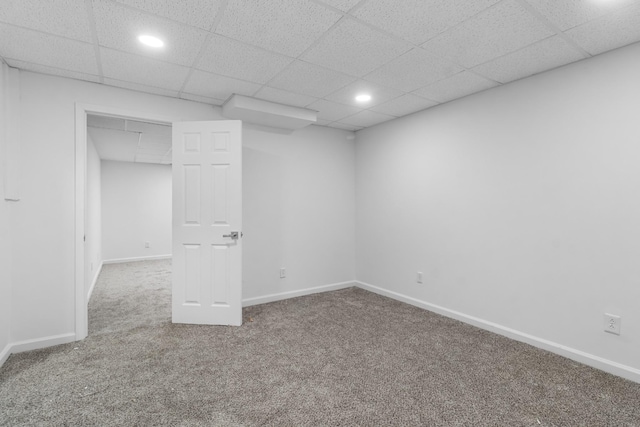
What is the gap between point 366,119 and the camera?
412cm

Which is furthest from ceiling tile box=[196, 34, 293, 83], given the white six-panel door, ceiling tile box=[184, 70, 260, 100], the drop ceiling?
the white six-panel door

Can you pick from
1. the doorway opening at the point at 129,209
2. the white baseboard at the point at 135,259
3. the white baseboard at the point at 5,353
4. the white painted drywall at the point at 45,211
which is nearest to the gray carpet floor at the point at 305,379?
the white baseboard at the point at 5,353

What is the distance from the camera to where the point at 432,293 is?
12.0ft

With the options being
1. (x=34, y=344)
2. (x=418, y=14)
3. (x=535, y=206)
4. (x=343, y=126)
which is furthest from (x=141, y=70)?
(x=535, y=206)

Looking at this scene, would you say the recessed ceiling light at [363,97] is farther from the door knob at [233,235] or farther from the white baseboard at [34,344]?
the white baseboard at [34,344]

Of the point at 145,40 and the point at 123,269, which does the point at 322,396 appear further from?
the point at 123,269

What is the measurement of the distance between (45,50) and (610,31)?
3961mm

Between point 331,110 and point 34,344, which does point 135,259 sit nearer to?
point 34,344

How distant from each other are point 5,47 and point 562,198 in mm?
4412

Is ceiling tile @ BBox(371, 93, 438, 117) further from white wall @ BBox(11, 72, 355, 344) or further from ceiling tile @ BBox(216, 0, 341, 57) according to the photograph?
ceiling tile @ BBox(216, 0, 341, 57)

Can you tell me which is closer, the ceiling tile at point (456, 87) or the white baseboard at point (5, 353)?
the white baseboard at point (5, 353)

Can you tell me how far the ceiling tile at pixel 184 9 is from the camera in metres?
1.81

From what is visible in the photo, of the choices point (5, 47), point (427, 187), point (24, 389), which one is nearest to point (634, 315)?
point (427, 187)

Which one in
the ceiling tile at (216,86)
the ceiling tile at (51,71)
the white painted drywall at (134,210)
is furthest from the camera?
the white painted drywall at (134,210)
